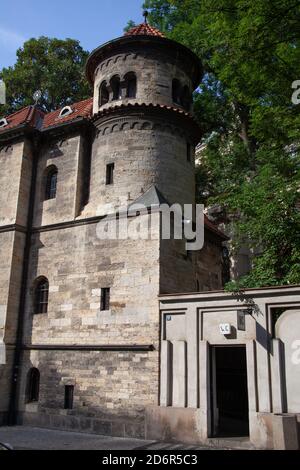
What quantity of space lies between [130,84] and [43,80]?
48.6 ft

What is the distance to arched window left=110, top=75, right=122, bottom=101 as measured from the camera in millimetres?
17375

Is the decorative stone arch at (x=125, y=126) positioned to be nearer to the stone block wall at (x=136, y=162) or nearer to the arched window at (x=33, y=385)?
the stone block wall at (x=136, y=162)

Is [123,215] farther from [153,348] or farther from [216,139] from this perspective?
[216,139]

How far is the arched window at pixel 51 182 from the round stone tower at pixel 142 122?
1.87m

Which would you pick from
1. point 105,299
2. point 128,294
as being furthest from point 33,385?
point 128,294

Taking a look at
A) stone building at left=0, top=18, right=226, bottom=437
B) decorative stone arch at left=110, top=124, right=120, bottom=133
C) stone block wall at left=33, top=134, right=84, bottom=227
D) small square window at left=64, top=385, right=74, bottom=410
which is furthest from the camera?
stone block wall at left=33, top=134, right=84, bottom=227

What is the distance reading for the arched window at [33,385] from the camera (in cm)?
1570

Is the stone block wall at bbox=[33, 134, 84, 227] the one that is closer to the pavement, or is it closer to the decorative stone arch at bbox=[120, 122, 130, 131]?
the decorative stone arch at bbox=[120, 122, 130, 131]

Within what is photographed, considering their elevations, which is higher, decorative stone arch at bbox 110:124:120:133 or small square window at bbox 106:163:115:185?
decorative stone arch at bbox 110:124:120:133

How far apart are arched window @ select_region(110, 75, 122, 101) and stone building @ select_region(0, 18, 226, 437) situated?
0.13 feet

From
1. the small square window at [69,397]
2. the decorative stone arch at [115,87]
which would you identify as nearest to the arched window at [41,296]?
the small square window at [69,397]

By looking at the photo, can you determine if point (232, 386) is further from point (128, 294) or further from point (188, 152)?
point (188, 152)

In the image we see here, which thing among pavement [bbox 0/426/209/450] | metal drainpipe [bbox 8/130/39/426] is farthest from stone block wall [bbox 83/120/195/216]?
pavement [bbox 0/426/209/450]

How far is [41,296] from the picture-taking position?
1667cm
